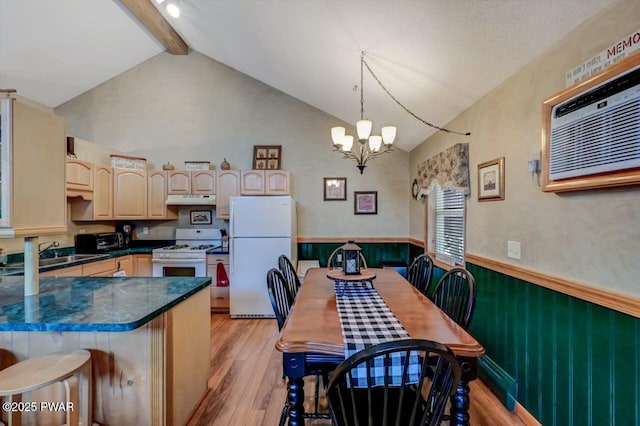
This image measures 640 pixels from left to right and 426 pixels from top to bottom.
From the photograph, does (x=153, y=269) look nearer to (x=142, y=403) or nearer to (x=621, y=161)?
(x=142, y=403)

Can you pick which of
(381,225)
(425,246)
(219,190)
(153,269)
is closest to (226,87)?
(219,190)

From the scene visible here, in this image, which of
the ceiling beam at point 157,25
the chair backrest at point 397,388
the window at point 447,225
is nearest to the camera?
the chair backrest at point 397,388

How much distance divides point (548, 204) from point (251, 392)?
7.71 ft

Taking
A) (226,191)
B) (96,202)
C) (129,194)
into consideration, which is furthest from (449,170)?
(96,202)

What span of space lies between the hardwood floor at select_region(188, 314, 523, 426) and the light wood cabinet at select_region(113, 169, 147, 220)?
2.18 meters

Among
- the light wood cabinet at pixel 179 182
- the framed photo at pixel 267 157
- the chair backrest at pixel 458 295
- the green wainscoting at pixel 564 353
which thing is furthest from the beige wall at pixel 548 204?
the light wood cabinet at pixel 179 182

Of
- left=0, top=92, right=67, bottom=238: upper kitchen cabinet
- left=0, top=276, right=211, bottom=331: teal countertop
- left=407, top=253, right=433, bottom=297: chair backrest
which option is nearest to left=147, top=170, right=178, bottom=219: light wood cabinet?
left=0, top=276, right=211, bottom=331: teal countertop

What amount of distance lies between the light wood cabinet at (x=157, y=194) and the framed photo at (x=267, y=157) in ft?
4.20

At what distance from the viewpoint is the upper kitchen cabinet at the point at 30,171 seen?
149 cm

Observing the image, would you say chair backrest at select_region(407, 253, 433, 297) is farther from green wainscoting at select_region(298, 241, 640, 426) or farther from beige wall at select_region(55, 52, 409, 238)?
beige wall at select_region(55, 52, 409, 238)

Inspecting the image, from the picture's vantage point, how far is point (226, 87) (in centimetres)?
467

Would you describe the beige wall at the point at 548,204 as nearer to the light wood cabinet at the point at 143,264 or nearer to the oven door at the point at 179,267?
the oven door at the point at 179,267

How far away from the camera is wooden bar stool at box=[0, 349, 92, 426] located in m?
1.23

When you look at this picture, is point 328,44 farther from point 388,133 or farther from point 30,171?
point 30,171
